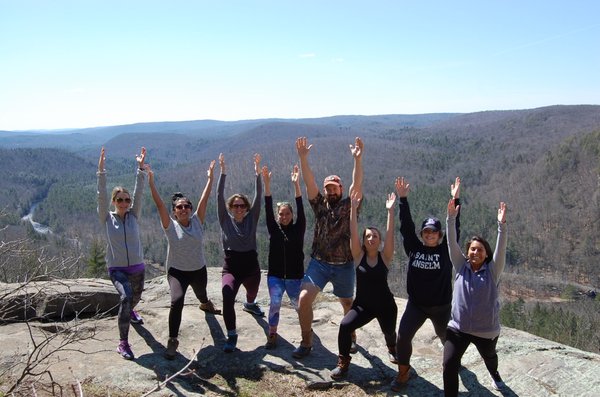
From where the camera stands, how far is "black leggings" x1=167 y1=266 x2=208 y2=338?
6.49 meters

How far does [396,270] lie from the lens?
8456 cm

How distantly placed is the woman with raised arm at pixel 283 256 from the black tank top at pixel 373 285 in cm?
117

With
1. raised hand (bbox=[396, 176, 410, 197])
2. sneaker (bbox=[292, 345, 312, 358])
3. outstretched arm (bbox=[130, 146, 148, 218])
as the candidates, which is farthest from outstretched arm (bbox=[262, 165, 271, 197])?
sneaker (bbox=[292, 345, 312, 358])

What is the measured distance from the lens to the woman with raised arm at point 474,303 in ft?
17.2

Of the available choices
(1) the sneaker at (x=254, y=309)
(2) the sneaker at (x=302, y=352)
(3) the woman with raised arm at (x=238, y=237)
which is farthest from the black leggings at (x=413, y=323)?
(1) the sneaker at (x=254, y=309)

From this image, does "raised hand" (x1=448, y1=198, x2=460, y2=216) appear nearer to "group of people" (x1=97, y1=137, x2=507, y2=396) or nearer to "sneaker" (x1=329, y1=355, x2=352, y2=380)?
"group of people" (x1=97, y1=137, x2=507, y2=396)

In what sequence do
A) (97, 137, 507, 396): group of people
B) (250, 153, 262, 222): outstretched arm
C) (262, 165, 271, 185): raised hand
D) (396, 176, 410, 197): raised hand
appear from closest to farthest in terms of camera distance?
(97, 137, 507, 396): group of people, (396, 176, 410, 197): raised hand, (262, 165, 271, 185): raised hand, (250, 153, 262, 222): outstretched arm

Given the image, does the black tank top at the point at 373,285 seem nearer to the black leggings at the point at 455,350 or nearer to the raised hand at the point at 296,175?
the black leggings at the point at 455,350

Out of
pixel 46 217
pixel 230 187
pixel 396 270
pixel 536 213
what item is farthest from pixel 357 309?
pixel 230 187

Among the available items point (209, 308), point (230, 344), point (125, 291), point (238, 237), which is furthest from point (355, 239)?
point (209, 308)

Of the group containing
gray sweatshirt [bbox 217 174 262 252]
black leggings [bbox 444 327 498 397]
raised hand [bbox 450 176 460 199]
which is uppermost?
raised hand [bbox 450 176 460 199]

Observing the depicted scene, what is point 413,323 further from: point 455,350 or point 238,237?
point 238,237

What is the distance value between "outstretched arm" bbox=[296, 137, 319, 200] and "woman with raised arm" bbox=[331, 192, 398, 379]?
782 mm

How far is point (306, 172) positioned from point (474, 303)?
2.81m
